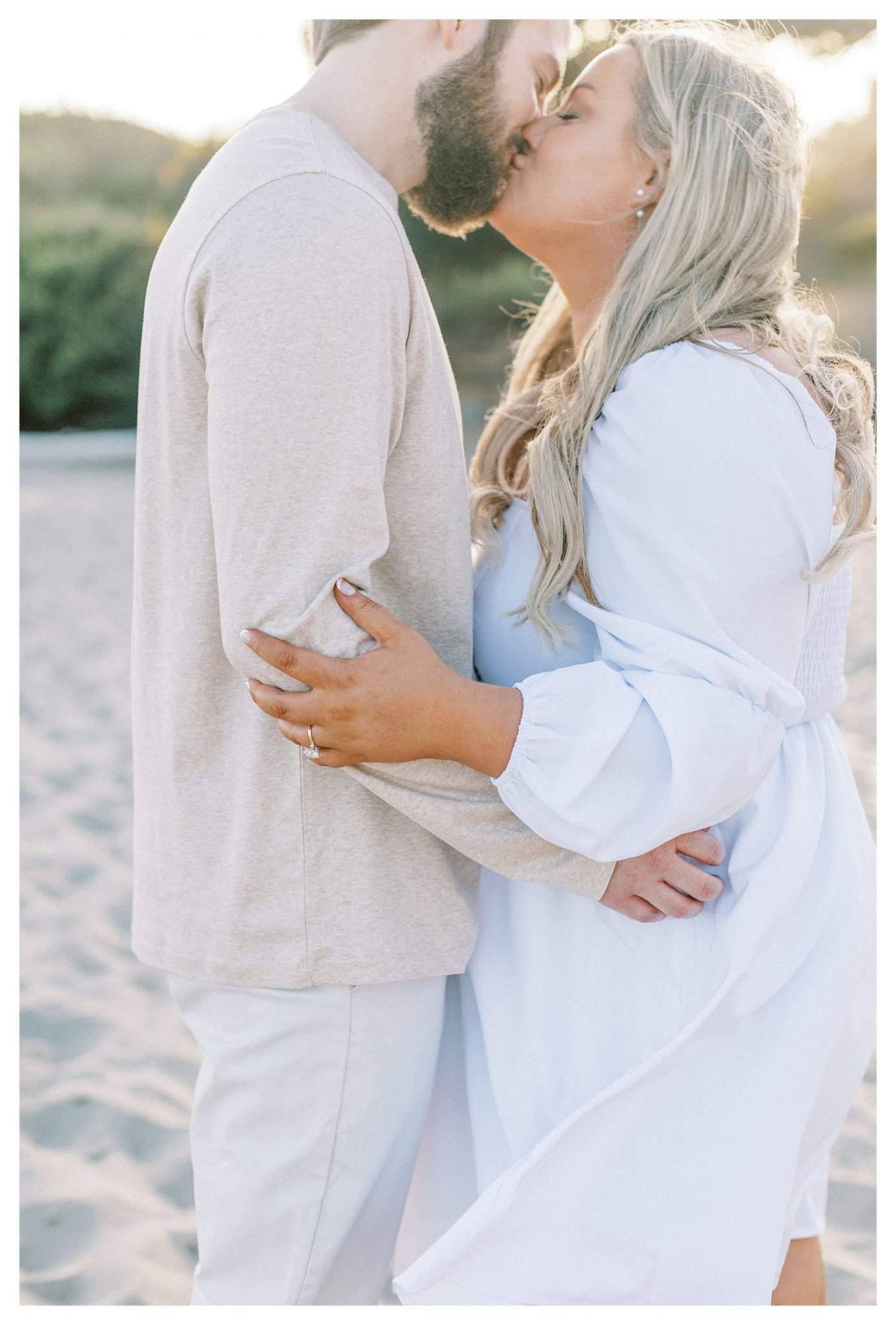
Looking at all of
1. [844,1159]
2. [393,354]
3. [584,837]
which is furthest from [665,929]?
[844,1159]

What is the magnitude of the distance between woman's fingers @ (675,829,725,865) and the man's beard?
113cm

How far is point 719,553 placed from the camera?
1.57 m

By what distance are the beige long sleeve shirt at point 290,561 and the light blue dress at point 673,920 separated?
0.17 m

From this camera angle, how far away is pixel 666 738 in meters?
1.52

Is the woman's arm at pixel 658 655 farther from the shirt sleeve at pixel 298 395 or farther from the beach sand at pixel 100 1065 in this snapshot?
the beach sand at pixel 100 1065

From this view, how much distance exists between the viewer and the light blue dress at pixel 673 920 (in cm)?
153

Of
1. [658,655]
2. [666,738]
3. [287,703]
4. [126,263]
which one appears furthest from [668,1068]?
[126,263]

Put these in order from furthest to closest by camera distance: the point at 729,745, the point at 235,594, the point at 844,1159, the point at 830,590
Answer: the point at 844,1159 < the point at 830,590 < the point at 729,745 < the point at 235,594

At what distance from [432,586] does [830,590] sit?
0.69 meters

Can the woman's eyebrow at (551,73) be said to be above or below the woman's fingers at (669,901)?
above

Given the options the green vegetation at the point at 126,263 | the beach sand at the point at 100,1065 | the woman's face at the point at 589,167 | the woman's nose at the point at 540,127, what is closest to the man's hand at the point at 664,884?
the woman's face at the point at 589,167

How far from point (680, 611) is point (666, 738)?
19 cm

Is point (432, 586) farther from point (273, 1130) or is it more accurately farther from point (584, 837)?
point (273, 1130)

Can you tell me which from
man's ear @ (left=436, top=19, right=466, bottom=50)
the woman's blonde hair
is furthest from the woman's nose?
man's ear @ (left=436, top=19, right=466, bottom=50)
